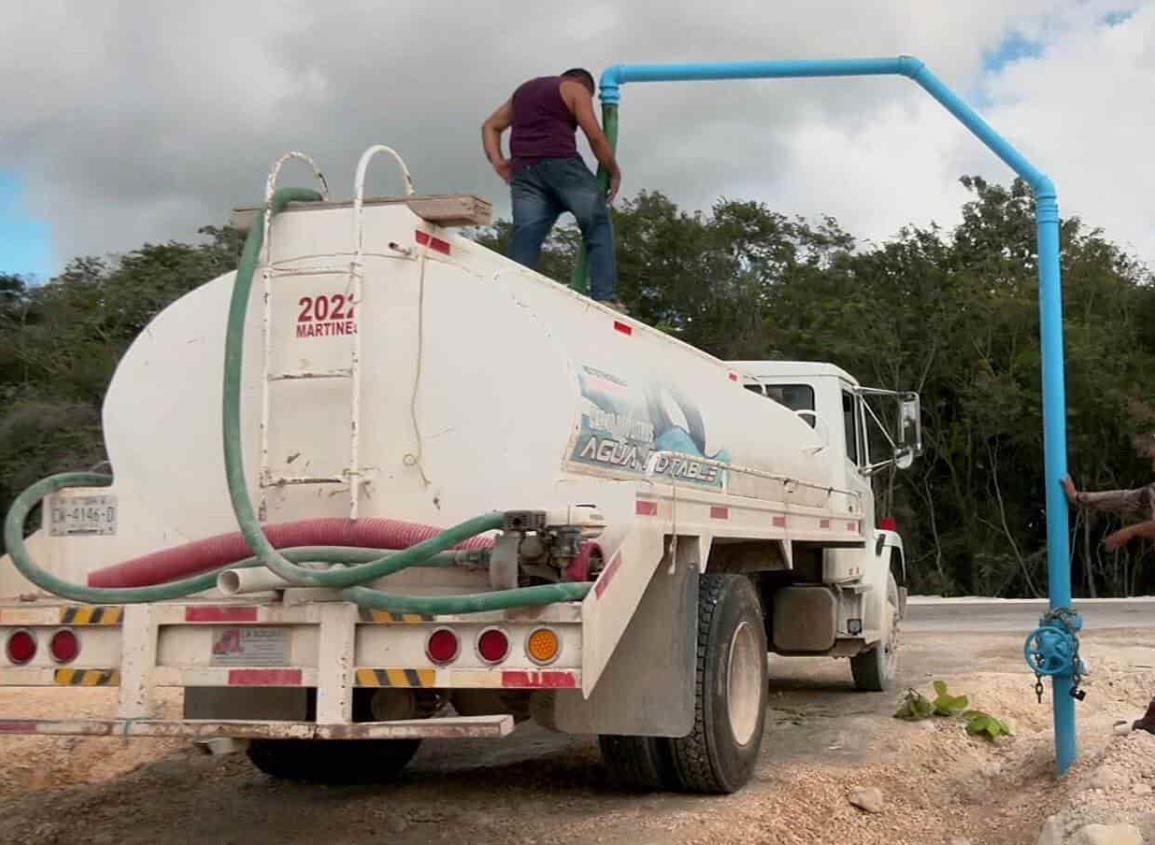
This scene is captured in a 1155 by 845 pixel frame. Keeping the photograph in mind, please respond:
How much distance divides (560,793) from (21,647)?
265 centimetres

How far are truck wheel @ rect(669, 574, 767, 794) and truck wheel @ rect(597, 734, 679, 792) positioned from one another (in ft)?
0.20

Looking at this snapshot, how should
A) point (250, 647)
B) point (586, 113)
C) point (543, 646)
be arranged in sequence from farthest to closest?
point (586, 113) → point (250, 647) → point (543, 646)

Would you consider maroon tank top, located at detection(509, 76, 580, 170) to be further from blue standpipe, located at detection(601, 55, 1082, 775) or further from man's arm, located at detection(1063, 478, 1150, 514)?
man's arm, located at detection(1063, 478, 1150, 514)

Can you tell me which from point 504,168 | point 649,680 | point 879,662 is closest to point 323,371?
point 649,680

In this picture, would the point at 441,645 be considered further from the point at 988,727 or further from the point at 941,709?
the point at 941,709

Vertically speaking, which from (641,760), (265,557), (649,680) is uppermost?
(265,557)

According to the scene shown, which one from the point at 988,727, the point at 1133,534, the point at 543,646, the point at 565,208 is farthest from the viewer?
the point at 988,727

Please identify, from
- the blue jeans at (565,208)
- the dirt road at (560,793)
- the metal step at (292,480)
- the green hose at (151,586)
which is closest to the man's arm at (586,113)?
the blue jeans at (565,208)

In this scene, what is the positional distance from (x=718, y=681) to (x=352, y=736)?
2.04m

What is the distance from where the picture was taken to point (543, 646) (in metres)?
4.45

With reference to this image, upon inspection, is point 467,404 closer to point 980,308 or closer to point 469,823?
point 469,823

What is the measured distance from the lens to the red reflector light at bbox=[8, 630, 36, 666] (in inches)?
196

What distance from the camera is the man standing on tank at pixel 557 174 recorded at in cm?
733

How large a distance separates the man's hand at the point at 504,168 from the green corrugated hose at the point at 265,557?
2.31 metres
